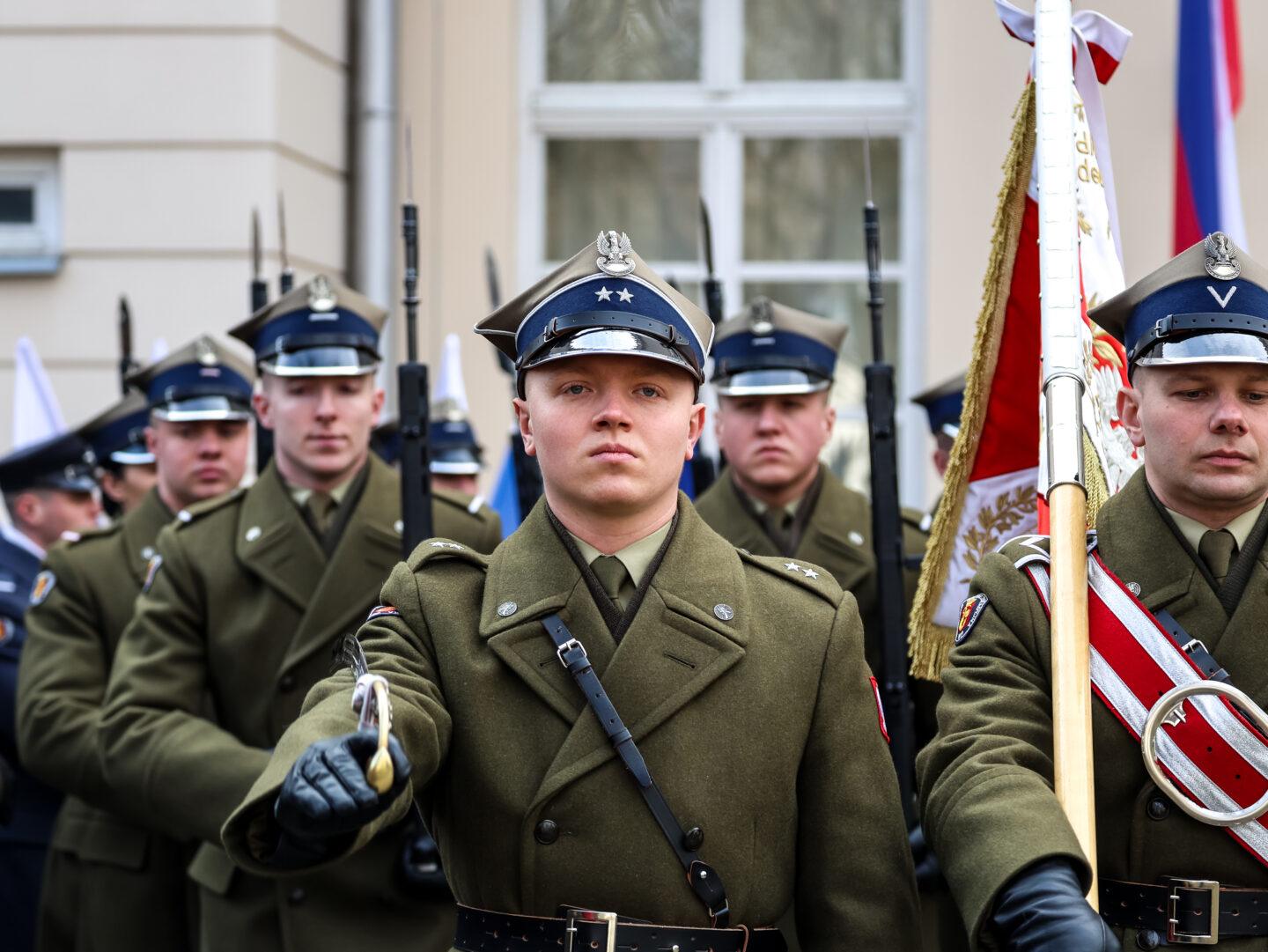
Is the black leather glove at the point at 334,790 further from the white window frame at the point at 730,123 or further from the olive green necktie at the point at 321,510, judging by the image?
the white window frame at the point at 730,123

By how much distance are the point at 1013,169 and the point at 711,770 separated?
6.00 feet

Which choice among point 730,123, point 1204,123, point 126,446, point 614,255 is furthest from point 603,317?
point 730,123

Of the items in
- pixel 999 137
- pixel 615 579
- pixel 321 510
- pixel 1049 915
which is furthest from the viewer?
pixel 999 137

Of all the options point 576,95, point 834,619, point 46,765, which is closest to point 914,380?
point 576,95

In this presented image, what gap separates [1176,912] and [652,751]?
0.92m

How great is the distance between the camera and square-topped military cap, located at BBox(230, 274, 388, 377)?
17.7 ft

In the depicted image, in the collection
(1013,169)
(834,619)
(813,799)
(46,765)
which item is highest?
(1013,169)

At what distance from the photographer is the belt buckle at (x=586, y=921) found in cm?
317

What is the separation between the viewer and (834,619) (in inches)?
136

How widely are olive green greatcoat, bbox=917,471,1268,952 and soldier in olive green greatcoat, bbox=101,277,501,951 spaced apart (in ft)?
6.74

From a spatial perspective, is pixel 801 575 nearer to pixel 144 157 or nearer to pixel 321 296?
pixel 321 296

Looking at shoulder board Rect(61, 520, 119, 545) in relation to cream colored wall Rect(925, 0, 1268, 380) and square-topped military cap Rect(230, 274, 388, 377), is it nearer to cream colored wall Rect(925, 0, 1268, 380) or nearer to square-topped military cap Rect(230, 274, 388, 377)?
square-topped military cap Rect(230, 274, 388, 377)

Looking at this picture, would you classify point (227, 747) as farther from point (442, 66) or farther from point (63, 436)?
point (442, 66)

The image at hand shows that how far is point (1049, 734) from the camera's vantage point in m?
3.34
